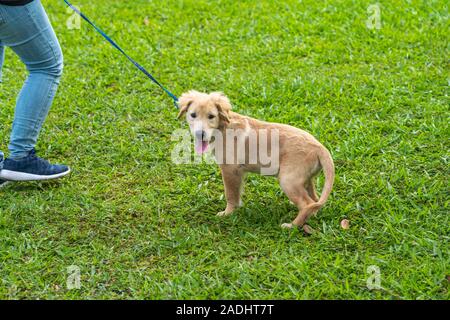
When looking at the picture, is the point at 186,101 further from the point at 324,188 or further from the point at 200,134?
the point at 324,188

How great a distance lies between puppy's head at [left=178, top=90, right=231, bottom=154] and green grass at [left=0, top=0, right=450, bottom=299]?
2.15ft

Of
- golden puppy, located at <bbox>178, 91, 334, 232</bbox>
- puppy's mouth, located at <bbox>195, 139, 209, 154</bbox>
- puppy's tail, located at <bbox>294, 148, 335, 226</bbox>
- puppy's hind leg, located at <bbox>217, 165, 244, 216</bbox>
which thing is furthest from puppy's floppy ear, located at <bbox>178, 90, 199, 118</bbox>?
puppy's tail, located at <bbox>294, 148, 335, 226</bbox>

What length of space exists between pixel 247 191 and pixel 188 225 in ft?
2.08

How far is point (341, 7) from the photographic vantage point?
26.7ft

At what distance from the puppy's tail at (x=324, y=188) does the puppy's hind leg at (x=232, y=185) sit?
0.50m

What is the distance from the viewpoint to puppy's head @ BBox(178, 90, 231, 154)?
427cm

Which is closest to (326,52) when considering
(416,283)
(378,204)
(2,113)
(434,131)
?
(434,131)

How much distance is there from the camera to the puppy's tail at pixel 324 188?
412 cm

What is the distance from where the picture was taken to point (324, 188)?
4129 mm

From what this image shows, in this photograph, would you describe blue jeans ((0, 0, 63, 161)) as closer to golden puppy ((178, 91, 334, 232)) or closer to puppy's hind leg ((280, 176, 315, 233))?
golden puppy ((178, 91, 334, 232))

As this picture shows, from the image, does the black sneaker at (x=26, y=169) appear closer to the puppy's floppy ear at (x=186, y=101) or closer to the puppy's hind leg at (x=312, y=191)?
the puppy's floppy ear at (x=186, y=101)

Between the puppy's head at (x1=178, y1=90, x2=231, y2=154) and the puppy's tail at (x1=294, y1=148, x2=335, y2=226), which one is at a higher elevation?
the puppy's head at (x1=178, y1=90, x2=231, y2=154)

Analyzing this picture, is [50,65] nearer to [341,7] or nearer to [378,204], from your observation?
[378,204]

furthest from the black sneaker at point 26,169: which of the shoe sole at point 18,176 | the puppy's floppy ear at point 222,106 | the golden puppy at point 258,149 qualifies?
the puppy's floppy ear at point 222,106
